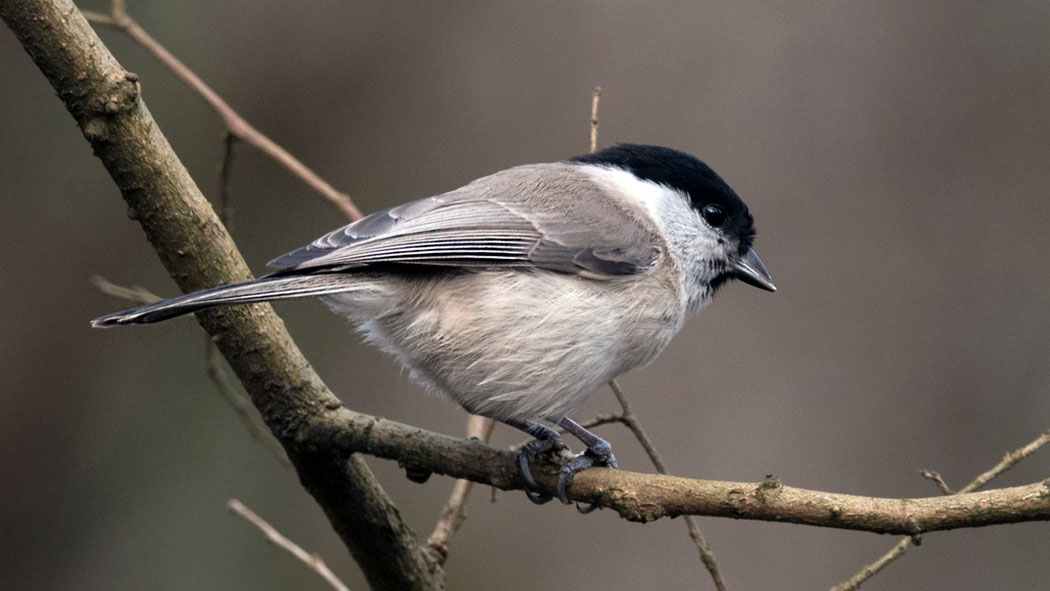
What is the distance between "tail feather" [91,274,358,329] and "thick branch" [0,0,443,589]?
0.59 feet

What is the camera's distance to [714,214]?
3135 millimetres

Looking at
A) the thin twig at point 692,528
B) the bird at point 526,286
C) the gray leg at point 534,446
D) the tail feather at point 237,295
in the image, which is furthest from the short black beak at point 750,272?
the tail feather at point 237,295

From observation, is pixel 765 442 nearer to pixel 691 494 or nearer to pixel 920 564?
pixel 920 564

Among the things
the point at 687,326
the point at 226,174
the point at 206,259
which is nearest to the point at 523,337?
the point at 206,259

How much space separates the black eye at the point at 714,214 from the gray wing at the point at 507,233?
0.24 meters

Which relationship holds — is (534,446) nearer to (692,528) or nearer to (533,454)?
(533,454)

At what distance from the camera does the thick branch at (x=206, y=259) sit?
222 centimetres

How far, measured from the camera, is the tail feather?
2.09 meters

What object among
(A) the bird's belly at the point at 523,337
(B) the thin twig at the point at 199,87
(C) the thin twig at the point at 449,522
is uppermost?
(B) the thin twig at the point at 199,87

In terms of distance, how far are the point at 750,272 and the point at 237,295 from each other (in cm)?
172

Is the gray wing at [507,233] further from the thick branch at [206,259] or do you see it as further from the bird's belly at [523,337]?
the thick branch at [206,259]

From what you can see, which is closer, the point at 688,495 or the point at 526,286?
the point at 688,495

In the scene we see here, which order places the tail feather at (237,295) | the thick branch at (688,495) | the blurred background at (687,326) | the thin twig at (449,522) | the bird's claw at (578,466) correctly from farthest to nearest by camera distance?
the blurred background at (687,326) → the thin twig at (449,522) → the bird's claw at (578,466) → the tail feather at (237,295) → the thick branch at (688,495)

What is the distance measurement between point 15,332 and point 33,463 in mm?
696
